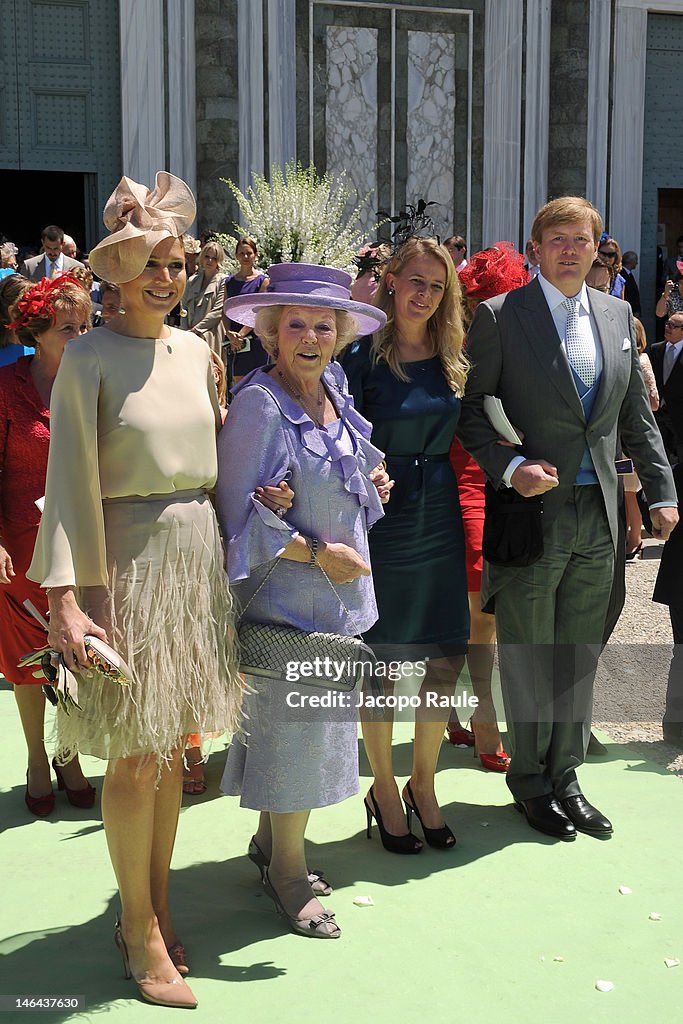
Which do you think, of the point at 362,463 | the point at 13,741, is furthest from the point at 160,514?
the point at 13,741

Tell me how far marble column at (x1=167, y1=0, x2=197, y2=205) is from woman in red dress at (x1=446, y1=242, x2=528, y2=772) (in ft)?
29.9

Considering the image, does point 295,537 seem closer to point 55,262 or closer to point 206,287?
point 206,287

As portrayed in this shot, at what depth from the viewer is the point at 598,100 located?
597 inches

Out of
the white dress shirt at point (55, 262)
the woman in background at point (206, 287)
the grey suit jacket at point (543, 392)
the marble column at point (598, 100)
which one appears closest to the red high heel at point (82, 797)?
the grey suit jacket at point (543, 392)

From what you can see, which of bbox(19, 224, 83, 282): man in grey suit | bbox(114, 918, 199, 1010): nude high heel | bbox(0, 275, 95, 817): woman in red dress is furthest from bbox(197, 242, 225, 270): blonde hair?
bbox(114, 918, 199, 1010): nude high heel

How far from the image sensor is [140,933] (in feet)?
10.1

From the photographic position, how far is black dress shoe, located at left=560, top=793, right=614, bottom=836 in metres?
4.18

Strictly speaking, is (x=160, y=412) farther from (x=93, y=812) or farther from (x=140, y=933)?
(x=93, y=812)

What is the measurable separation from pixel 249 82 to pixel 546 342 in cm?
1062

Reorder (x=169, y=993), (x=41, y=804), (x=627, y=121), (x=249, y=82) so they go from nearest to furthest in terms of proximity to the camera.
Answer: (x=169, y=993)
(x=41, y=804)
(x=249, y=82)
(x=627, y=121)

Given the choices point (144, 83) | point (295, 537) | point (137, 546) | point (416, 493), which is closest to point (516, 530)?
point (416, 493)

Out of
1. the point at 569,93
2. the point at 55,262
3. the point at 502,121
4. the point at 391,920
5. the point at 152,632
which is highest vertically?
the point at 569,93

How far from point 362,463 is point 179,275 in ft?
2.63

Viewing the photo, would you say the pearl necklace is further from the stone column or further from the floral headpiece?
the stone column
